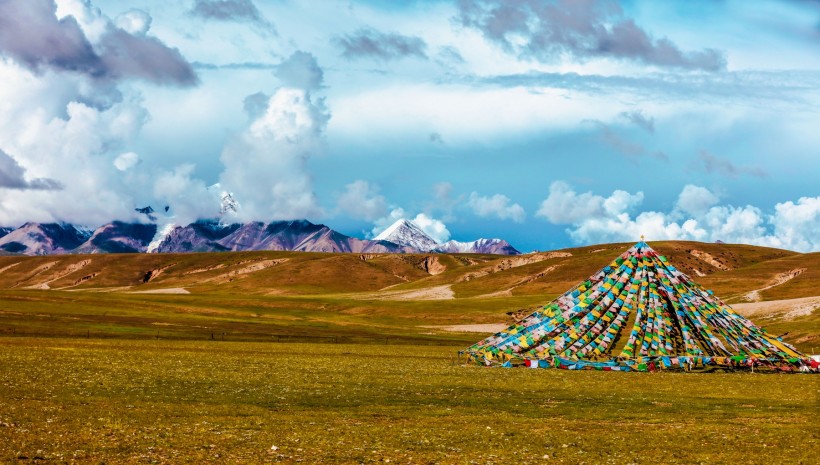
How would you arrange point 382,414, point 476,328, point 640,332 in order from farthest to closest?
point 476,328 → point 640,332 → point 382,414

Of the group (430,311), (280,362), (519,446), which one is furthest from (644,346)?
(430,311)

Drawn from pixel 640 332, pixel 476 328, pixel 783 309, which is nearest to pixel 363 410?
pixel 640 332

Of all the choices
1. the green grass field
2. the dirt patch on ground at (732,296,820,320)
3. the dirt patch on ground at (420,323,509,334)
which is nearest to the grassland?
the green grass field

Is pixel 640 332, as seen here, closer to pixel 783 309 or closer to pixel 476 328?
pixel 476 328

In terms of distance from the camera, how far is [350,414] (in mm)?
32750

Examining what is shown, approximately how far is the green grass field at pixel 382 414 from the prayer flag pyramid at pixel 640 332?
363 cm

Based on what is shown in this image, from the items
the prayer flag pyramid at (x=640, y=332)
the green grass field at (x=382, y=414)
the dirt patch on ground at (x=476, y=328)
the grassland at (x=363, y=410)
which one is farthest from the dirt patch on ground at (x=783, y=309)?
the green grass field at (x=382, y=414)

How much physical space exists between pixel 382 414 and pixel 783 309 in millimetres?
113301

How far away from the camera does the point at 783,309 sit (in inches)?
5084

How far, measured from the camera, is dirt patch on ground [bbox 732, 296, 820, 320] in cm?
12206

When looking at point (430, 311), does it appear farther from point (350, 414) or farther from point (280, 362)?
point (350, 414)

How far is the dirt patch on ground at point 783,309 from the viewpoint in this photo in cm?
12206

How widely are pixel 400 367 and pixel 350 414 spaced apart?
85.5 feet

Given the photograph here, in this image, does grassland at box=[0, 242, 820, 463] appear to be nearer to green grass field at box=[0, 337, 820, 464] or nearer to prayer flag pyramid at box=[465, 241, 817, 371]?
green grass field at box=[0, 337, 820, 464]
